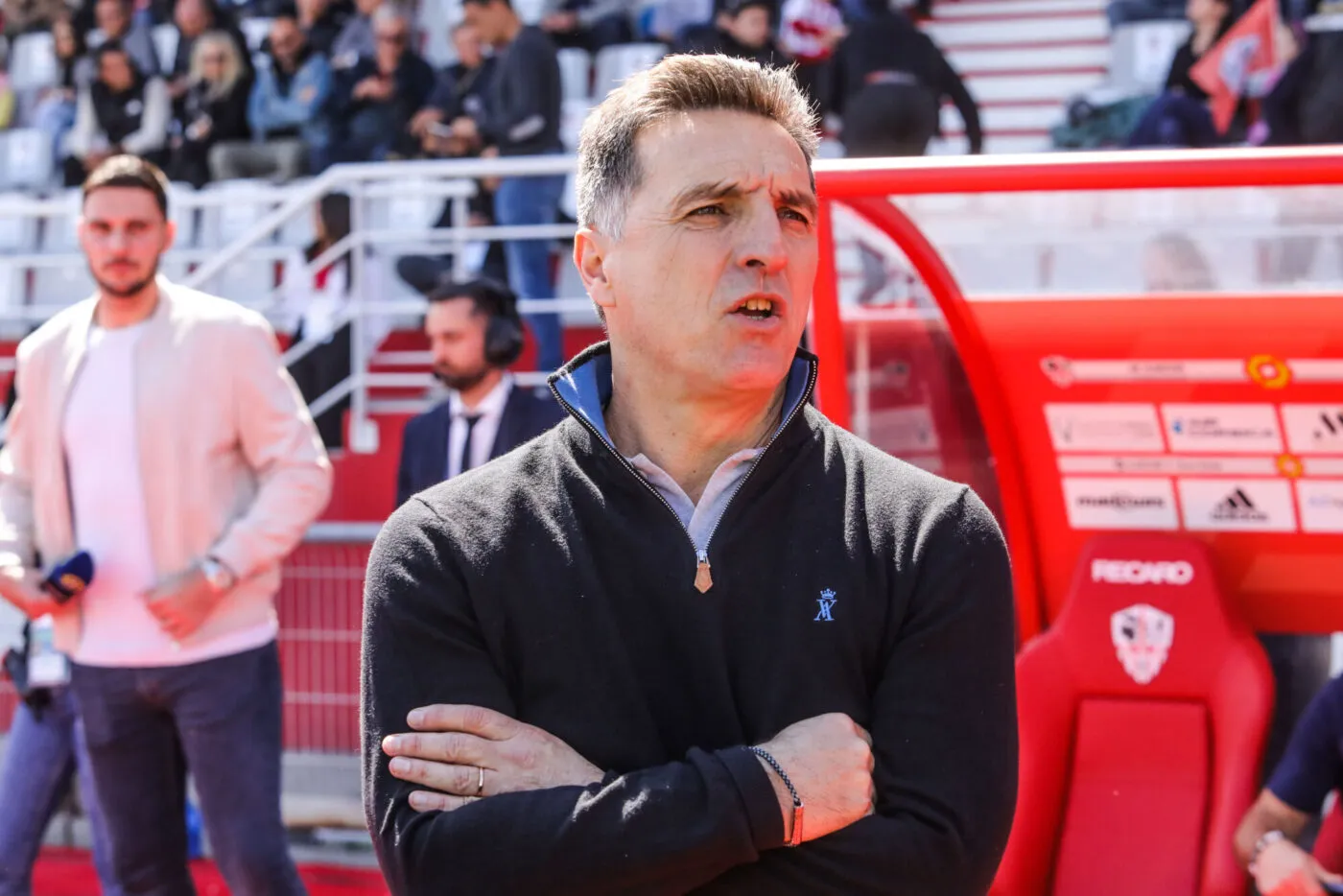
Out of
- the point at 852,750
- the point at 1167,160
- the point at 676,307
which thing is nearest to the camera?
the point at 852,750

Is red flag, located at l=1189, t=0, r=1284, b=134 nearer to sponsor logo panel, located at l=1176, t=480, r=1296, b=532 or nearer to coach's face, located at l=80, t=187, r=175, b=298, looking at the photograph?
sponsor logo panel, located at l=1176, t=480, r=1296, b=532

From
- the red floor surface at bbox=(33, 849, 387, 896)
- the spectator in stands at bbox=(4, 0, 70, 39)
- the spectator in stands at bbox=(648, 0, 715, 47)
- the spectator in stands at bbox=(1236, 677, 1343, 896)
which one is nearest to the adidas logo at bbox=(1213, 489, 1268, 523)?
the spectator in stands at bbox=(1236, 677, 1343, 896)

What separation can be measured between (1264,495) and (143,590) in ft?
8.23

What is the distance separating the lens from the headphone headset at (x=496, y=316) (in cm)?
494

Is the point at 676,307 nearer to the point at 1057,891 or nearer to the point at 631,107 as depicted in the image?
the point at 631,107

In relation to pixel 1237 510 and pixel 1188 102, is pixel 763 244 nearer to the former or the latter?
pixel 1237 510

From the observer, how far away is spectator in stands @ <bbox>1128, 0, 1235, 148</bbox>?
22.9ft

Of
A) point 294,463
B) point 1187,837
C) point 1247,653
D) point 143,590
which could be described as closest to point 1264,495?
point 1247,653

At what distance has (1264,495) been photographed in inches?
124

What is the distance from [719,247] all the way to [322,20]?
9.24 m

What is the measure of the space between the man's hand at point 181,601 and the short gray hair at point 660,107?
212 centimetres

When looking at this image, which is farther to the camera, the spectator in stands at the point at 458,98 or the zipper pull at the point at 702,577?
the spectator in stands at the point at 458,98

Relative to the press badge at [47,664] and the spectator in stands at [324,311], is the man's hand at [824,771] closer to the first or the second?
the press badge at [47,664]

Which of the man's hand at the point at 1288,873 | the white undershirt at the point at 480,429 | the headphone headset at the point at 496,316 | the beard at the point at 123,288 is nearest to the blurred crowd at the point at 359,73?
the headphone headset at the point at 496,316
